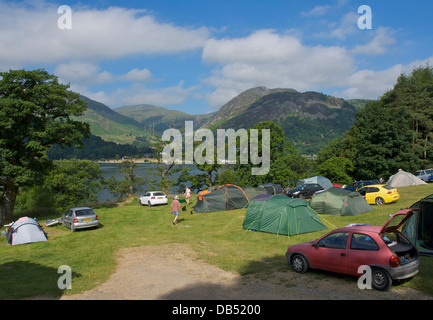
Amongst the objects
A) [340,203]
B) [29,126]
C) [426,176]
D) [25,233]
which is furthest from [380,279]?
[426,176]

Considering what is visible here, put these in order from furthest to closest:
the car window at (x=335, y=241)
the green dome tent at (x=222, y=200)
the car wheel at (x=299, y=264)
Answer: the green dome tent at (x=222, y=200) → the car wheel at (x=299, y=264) → the car window at (x=335, y=241)

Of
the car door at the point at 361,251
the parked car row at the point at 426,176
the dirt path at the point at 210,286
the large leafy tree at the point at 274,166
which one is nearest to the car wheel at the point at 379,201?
the dirt path at the point at 210,286

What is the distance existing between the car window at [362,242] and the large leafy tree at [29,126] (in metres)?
21.2

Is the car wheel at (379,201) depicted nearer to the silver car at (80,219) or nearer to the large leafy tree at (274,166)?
the silver car at (80,219)

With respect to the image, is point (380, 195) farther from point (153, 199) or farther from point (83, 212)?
point (83, 212)

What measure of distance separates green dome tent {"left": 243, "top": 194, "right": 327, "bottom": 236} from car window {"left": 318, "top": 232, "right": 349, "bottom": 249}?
19.3 feet

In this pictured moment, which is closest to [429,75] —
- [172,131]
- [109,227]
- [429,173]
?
[429,173]

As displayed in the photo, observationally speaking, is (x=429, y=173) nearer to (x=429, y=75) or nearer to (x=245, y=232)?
(x=245, y=232)

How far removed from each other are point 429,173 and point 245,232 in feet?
102

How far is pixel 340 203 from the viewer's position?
19.8m

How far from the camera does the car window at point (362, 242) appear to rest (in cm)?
825

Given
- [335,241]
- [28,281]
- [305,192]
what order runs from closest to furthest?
[335,241] < [28,281] < [305,192]

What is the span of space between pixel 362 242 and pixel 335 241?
0.87m

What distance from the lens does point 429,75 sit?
6294 cm
